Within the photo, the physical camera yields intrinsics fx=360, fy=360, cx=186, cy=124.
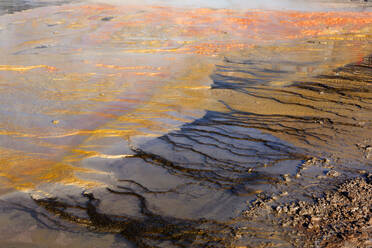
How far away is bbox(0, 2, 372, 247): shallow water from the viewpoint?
2.36m

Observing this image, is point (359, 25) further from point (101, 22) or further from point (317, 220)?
point (317, 220)

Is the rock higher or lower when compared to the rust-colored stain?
lower

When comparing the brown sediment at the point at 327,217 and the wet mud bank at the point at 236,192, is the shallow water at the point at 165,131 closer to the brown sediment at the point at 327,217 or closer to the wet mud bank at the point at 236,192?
the wet mud bank at the point at 236,192

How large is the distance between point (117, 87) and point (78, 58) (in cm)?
212

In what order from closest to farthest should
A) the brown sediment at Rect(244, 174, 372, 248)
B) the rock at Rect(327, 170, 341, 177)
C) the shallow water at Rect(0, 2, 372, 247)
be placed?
the brown sediment at Rect(244, 174, 372, 248), the shallow water at Rect(0, 2, 372, 247), the rock at Rect(327, 170, 341, 177)

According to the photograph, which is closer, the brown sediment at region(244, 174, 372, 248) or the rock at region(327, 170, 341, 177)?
the brown sediment at region(244, 174, 372, 248)

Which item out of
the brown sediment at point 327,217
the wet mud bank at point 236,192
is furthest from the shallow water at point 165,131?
the brown sediment at point 327,217

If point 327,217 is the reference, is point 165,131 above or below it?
above

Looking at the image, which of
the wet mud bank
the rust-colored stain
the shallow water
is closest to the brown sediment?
the wet mud bank

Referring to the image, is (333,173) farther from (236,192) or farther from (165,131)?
(165,131)

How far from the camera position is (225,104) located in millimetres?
4516

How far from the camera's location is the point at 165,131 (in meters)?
3.76

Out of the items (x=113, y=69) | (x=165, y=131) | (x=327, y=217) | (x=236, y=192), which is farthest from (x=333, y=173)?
(x=113, y=69)

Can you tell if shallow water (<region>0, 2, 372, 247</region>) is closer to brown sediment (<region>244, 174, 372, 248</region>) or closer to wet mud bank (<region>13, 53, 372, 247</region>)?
wet mud bank (<region>13, 53, 372, 247</region>)
